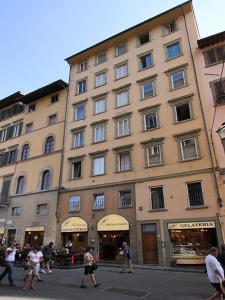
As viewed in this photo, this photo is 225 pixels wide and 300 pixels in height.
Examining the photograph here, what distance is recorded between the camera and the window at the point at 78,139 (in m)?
26.0

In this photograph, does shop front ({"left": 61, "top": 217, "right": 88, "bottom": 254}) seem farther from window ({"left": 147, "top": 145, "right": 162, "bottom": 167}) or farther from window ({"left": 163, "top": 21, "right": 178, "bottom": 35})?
window ({"left": 163, "top": 21, "right": 178, "bottom": 35})

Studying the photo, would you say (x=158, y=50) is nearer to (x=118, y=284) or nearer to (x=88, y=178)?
(x=88, y=178)

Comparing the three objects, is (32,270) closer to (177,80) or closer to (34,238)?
(34,238)

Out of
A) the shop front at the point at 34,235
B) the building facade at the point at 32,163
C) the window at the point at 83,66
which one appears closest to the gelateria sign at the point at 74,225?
the building facade at the point at 32,163

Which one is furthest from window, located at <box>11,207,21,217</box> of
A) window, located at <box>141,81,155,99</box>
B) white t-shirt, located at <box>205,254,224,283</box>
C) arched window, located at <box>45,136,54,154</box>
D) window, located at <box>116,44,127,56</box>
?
white t-shirt, located at <box>205,254,224,283</box>

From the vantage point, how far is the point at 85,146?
25.2m

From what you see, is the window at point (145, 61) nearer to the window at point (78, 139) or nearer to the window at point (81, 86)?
the window at point (81, 86)

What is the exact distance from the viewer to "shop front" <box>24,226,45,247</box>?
79.3ft

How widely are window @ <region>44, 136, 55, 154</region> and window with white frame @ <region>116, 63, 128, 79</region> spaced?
397 inches

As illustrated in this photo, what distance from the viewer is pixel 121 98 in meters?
25.5

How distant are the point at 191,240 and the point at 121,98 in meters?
14.7

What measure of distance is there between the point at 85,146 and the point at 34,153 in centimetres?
740

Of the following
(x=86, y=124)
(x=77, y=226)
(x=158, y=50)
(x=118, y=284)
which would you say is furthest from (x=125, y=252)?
(x=158, y=50)

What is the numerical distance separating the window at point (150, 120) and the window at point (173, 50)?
6.22 m
